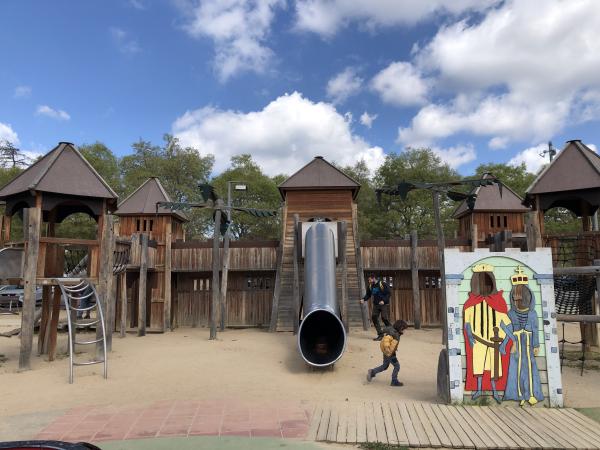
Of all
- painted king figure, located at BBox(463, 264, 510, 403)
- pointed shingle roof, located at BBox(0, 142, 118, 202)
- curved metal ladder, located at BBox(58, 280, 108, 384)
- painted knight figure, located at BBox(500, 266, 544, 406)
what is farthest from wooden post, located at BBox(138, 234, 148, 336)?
painted knight figure, located at BBox(500, 266, 544, 406)

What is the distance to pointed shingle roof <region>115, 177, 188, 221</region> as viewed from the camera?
18000mm

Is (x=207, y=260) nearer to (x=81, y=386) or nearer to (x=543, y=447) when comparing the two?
(x=81, y=386)

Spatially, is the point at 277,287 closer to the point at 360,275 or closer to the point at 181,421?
the point at 360,275

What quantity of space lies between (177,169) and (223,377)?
28.0 metres

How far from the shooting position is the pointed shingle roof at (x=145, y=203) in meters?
18.0

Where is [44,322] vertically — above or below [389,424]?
above

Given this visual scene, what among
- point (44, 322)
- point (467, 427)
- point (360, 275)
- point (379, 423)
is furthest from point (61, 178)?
point (467, 427)

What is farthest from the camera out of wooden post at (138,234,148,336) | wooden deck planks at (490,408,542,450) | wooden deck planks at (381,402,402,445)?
wooden post at (138,234,148,336)

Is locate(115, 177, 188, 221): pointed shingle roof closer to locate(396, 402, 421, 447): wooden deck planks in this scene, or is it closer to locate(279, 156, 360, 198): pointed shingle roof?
locate(279, 156, 360, 198): pointed shingle roof

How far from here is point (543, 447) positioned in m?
5.16

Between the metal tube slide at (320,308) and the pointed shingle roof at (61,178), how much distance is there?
5921 millimetres

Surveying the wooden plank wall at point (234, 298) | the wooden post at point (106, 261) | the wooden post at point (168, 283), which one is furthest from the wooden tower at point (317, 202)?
the wooden post at point (106, 261)

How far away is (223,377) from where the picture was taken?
888 centimetres

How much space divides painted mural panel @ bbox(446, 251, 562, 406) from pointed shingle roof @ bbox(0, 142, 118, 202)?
957 centimetres
